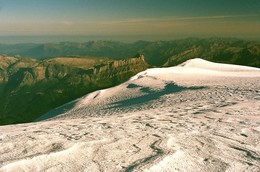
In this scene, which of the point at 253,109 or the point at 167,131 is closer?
the point at 167,131

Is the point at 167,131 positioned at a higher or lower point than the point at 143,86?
higher

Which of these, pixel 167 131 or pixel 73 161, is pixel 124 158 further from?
pixel 167 131

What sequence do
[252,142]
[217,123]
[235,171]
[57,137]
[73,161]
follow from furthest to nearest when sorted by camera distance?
[217,123] → [57,137] → [252,142] → [73,161] → [235,171]

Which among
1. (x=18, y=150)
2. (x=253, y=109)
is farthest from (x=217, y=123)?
(x=18, y=150)

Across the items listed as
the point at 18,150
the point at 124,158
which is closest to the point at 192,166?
the point at 124,158

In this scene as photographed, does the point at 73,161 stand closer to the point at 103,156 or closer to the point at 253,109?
the point at 103,156

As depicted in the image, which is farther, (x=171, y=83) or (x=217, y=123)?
(x=171, y=83)

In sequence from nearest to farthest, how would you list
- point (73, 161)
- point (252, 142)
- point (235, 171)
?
point (235, 171)
point (73, 161)
point (252, 142)

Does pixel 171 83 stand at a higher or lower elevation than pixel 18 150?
lower

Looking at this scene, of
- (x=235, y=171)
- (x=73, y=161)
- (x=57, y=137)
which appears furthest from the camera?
(x=57, y=137)
